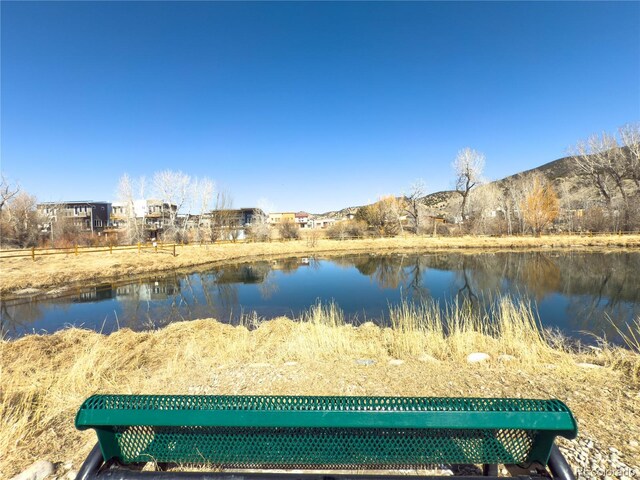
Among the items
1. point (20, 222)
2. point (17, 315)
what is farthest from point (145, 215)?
point (17, 315)

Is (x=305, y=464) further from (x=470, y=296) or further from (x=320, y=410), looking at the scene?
(x=470, y=296)

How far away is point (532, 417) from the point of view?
1.49m

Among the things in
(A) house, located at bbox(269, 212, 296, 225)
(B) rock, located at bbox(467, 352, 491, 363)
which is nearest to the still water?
(B) rock, located at bbox(467, 352, 491, 363)

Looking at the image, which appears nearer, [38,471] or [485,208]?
[38,471]

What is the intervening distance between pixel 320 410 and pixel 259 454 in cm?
56

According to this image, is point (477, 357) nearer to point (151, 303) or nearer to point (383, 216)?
point (151, 303)

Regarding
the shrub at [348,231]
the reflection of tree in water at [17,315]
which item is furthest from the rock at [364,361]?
the shrub at [348,231]

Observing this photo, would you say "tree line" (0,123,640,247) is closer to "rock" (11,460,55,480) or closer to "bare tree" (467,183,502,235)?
"bare tree" (467,183,502,235)

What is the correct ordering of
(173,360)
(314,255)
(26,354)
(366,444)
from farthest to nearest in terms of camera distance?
(314,255), (26,354), (173,360), (366,444)

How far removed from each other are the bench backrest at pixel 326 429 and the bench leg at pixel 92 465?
1.7 inches

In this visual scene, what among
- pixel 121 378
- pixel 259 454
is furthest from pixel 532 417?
pixel 121 378

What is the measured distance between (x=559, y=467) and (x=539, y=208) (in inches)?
2030

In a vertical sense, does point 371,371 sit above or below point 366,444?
below

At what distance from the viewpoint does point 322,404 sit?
1.57 meters
